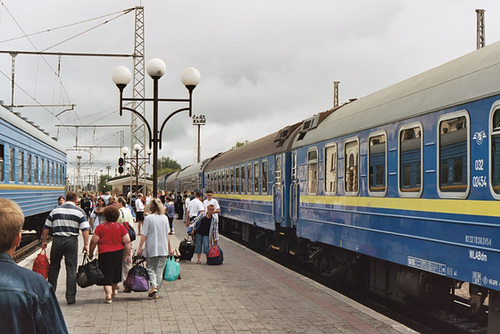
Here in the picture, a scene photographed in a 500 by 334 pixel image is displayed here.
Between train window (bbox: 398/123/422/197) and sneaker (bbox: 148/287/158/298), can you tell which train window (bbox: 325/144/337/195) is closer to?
train window (bbox: 398/123/422/197)

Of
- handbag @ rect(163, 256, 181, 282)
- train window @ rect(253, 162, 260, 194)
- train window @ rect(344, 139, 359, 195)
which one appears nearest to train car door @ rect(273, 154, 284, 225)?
train window @ rect(253, 162, 260, 194)

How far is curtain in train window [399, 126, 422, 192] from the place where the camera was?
30.9 feet

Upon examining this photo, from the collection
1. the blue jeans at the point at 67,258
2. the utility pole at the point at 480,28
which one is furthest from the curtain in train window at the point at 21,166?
the utility pole at the point at 480,28

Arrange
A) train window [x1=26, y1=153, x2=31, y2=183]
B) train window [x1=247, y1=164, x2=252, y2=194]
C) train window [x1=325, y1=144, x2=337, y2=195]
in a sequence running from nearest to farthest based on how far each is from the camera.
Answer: train window [x1=325, y1=144, x2=337, y2=195] < train window [x1=26, y1=153, x2=31, y2=183] < train window [x1=247, y1=164, x2=252, y2=194]

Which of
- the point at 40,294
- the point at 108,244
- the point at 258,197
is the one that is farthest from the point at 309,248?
the point at 40,294

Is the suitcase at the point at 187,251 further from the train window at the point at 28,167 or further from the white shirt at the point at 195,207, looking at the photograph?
the train window at the point at 28,167

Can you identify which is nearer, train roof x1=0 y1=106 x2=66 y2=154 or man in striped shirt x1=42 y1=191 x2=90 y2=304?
man in striped shirt x1=42 y1=191 x2=90 y2=304

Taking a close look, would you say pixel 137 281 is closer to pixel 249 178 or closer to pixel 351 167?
pixel 351 167

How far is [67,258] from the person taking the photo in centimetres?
1080

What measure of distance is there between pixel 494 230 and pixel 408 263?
7.90 feet

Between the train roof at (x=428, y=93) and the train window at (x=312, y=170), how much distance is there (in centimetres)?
92

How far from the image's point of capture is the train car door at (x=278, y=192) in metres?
18.3

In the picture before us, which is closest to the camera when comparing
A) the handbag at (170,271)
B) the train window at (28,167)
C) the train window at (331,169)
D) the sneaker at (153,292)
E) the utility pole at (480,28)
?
the sneaker at (153,292)

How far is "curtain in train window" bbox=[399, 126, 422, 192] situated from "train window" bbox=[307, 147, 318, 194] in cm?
472
